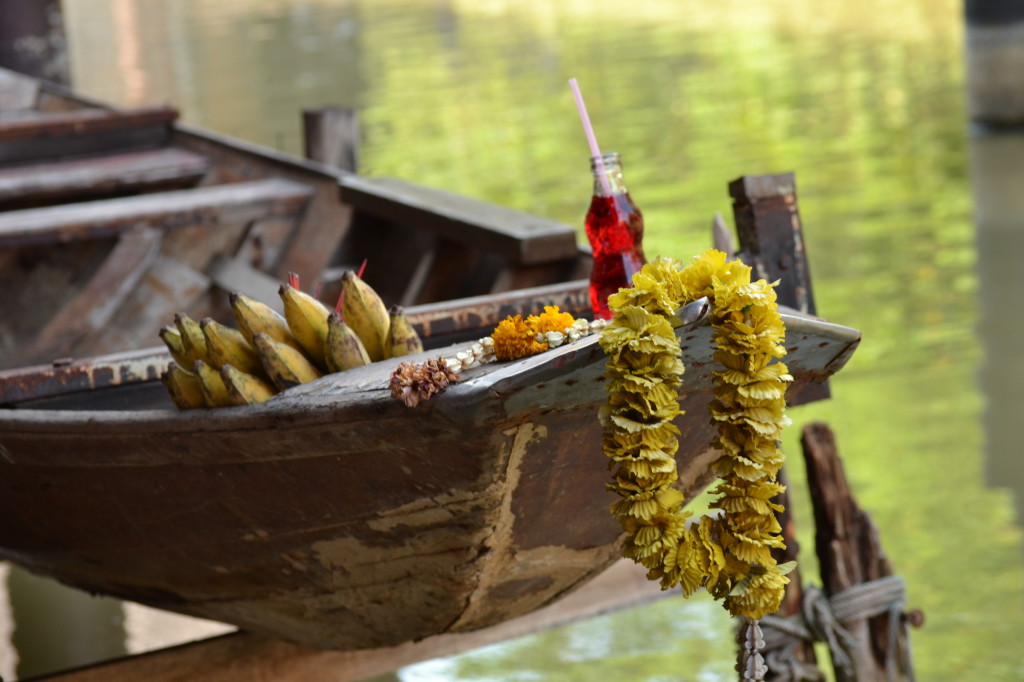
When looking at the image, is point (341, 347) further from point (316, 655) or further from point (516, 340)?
point (316, 655)

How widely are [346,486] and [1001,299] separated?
563 cm

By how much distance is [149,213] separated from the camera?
3.95 meters

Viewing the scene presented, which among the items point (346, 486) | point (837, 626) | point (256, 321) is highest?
point (256, 321)

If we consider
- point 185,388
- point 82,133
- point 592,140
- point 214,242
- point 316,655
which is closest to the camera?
point 185,388

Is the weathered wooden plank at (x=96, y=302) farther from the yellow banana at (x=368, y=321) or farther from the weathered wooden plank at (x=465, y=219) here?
the yellow banana at (x=368, y=321)

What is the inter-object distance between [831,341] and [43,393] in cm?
146

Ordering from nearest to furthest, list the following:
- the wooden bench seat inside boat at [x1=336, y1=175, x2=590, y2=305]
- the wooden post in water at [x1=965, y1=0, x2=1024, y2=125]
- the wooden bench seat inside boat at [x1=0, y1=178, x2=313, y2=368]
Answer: the wooden bench seat inside boat at [x1=336, y1=175, x2=590, y2=305]
the wooden bench seat inside boat at [x1=0, y1=178, x2=313, y2=368]
the wooden post in water at [x1=965, y1=0, x2=1024, y2=125]

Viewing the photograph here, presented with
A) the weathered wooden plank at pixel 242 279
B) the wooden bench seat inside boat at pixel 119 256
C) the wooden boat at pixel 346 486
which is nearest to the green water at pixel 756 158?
the weathered wooden plank at pixel 242 279

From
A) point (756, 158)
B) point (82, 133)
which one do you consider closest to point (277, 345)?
point (82, 133)

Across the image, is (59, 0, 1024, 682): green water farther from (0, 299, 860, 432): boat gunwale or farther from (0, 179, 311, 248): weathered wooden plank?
(0, 299, 860, 432): boat gunwale

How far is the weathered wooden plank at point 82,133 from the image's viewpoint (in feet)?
17.0

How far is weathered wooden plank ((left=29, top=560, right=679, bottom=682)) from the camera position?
2.93m

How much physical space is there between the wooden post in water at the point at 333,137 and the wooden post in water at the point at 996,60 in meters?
7.31

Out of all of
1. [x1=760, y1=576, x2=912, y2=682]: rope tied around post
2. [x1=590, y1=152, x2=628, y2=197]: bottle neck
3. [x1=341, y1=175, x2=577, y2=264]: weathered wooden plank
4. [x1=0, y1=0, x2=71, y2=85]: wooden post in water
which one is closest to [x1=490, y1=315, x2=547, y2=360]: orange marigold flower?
[x1=590, y1=152, x2=628, y2=197]: bottle neck
